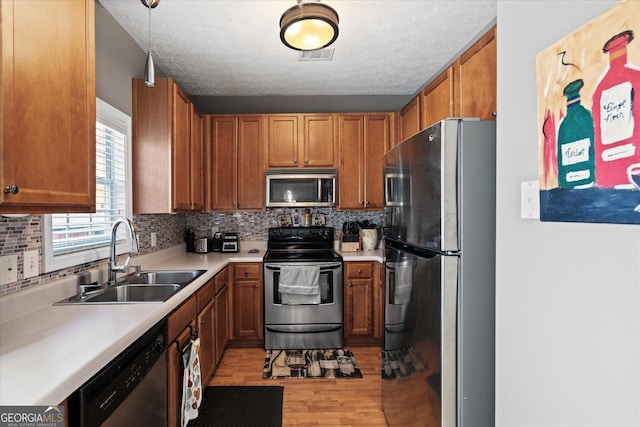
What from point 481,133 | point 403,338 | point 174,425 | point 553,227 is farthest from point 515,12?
point 174,425

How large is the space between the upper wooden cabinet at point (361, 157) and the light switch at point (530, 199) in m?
2.57

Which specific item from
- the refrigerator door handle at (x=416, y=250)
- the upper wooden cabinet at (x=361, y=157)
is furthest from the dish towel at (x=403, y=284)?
the upper wooden cabinet at (x=361, y=157)

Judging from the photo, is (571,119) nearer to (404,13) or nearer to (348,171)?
(404,13)

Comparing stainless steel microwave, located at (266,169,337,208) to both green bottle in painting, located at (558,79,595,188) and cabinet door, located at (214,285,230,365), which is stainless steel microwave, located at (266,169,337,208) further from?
green bottle in painting, located at (558,79,595,188)

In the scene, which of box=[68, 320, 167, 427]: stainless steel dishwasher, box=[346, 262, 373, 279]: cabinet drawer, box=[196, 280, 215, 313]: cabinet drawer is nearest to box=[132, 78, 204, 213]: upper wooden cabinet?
box=[196, 280, 215, 313]: cabinet drawer

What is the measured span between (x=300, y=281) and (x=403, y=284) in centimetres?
148

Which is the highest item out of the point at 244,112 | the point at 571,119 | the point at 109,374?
the point at 244,112

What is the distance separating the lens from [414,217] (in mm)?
1672

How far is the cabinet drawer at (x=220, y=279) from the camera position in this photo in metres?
2.73

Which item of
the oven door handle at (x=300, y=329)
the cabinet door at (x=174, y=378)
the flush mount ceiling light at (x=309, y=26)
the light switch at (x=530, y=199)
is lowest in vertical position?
the oven door handle at (x=300, y=329)

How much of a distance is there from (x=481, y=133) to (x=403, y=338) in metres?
1.08

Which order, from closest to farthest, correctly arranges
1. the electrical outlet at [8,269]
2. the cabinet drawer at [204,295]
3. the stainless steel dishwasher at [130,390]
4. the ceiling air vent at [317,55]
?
the stainless steel dishwasher at [130,390]
the electrical outlet at [8,269]
the cabinet drawer at [204,295]
the ceiling air vent at [317,55]

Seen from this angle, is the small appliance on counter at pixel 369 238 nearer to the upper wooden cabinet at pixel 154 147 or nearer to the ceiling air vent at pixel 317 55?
the ceiling air vent at pixel 317 55

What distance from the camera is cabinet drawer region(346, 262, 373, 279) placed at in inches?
129
